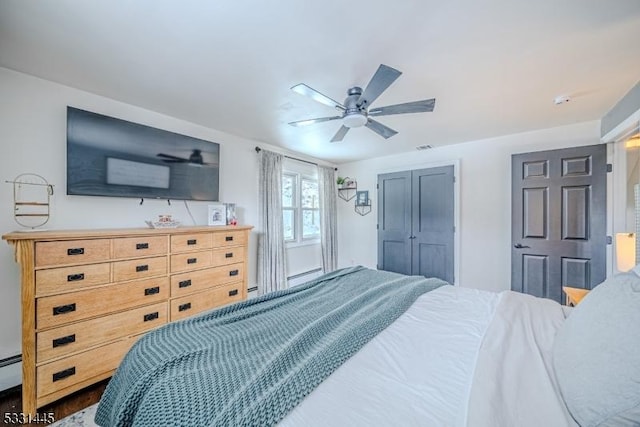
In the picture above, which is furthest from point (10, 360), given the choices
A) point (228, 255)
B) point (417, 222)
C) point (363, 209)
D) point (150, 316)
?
point (417, 222)

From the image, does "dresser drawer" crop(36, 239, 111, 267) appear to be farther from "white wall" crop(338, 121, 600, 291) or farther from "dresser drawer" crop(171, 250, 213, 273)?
"white wall" crop(338, 121, 600, 291)

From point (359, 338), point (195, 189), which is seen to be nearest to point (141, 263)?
point (195, 189)

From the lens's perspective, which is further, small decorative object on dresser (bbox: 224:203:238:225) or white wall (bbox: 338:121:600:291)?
white wall (bbox: 338:121:600:291)

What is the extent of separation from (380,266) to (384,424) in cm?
401

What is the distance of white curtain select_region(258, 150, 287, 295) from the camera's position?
11.8ft

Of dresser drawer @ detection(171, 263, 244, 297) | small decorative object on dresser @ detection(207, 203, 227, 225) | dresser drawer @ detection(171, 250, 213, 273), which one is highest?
small decorative object on dresser @ detection(207, 203, 227, 225)

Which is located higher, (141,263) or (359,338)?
(141,263)

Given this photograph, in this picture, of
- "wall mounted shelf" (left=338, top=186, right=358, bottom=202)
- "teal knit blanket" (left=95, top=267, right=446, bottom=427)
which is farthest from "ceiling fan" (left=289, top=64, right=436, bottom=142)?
"wall mounted shelf" (left=338, top=186, right=358, bottom=202)

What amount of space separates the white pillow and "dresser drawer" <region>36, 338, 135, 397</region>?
8.69ft

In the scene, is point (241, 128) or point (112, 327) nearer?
point (112, 327)

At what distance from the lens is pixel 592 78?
1.98m

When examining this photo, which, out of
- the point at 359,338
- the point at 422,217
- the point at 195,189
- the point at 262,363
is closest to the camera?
the point at 262,363

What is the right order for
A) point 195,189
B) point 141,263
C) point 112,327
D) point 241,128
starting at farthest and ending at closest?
point 241,128
point 195,189
point 141,263
point 112,327

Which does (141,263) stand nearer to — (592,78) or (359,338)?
(359,338)
